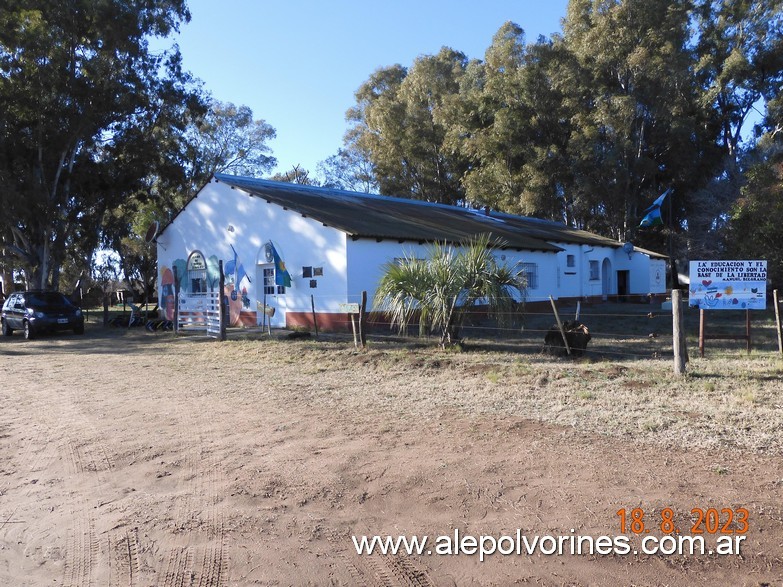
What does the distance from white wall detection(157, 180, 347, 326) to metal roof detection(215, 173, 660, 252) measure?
461 millimetres

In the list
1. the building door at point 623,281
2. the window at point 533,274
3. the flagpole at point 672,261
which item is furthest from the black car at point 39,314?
the flagpole at point 672,261

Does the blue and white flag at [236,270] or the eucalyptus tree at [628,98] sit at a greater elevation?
the eucalyptus tree at [628,98]

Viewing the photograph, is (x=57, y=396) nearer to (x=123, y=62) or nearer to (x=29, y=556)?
(x=29, y=556)

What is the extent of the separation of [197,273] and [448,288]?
14.2 m

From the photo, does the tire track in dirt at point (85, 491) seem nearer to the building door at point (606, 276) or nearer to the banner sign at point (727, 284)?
the banner sign at point (727, 284)

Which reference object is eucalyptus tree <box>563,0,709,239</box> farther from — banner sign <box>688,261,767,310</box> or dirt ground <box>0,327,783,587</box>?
dirt ground <box>0,327,783,587</box>

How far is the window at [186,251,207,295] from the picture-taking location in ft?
77.6

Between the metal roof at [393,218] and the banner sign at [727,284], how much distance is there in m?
9.41

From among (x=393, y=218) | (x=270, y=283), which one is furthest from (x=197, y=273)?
(x=393, y=218)

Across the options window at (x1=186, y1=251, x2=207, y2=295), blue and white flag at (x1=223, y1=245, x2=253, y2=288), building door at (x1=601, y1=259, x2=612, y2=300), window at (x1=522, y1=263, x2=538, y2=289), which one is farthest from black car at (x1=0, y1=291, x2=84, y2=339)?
building door at (x1=601, y1=259, x2=612, y2=300)

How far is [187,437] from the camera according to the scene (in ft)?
23.5

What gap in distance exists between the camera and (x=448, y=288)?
12.9 meters

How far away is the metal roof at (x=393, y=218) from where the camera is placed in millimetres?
19750

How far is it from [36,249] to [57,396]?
21.8m
